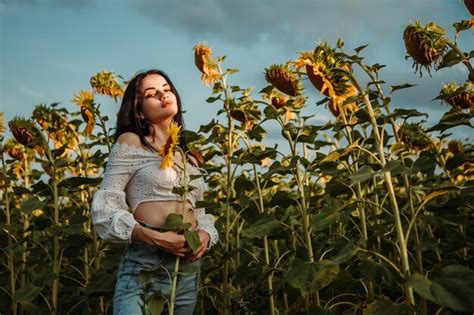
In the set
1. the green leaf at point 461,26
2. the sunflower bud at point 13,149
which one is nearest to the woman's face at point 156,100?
the green leaf at point 461,26

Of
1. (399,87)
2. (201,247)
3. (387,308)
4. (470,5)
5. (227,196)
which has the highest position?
(470,5)

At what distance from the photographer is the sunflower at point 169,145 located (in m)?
2.36

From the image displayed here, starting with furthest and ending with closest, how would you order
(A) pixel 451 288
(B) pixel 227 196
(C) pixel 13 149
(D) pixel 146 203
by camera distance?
(C) pixel 13 149
(B) pixel 227 196
(D) pixel 146 203
(A) pixel 451 288

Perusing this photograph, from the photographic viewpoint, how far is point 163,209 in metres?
2.54

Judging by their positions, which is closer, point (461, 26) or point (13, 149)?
point (461, 26)

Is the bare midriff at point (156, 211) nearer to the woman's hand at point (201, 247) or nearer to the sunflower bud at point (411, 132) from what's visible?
the woman's hand at point (201, 247)

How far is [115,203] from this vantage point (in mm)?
2531

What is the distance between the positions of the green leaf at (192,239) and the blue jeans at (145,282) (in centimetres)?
11

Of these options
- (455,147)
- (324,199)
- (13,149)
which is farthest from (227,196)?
(13,149)

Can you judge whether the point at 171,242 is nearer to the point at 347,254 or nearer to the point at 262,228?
the point at 262,228

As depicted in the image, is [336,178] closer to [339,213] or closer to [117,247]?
[339,213]

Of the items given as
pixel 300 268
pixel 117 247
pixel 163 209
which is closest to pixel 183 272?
pixel 163 209

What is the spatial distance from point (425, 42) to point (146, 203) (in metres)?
1.27

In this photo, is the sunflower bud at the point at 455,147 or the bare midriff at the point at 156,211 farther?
A: the sunflower bud at the point at 455,147
